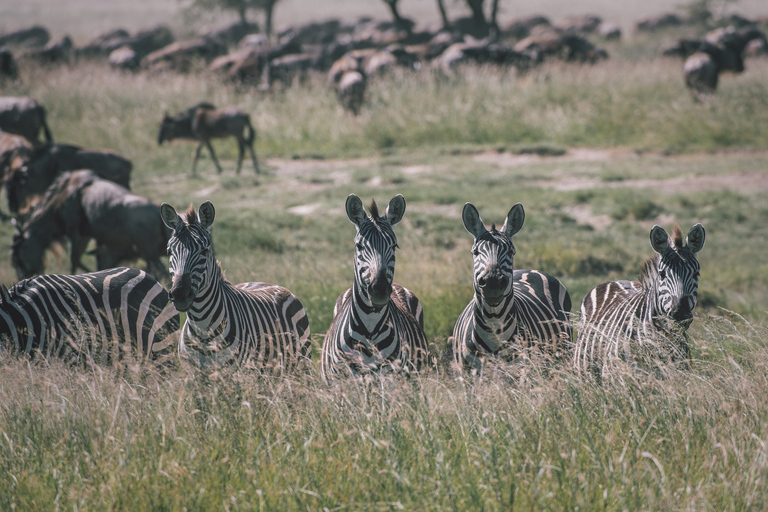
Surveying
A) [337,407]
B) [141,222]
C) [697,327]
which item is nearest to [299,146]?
[141,222]

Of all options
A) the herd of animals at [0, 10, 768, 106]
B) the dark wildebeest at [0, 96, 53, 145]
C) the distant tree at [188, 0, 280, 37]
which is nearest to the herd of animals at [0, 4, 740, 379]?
the dark wildebeest at [0, 96, 53, 145]

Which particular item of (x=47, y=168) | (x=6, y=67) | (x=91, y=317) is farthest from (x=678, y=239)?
(x=6, y=67)

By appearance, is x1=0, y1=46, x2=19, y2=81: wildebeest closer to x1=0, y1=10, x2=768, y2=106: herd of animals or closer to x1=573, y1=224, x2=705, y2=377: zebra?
x1=0, y1=10, x2=768, y2=106: herd of animals

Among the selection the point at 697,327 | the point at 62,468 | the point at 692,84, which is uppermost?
the point at 692,84

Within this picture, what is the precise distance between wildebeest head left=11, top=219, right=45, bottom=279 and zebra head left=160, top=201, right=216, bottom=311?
461cm

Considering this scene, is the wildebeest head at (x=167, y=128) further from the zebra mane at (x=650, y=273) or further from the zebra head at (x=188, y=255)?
the zebra mane at (x=650, y=273)

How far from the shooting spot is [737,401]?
375 cm

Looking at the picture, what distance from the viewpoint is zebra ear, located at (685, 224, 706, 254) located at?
13.5 ft

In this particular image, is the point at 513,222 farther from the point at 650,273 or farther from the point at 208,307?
the point at 208,307

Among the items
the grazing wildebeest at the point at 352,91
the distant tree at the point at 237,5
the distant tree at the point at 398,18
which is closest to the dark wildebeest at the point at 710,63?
the grazing wildebeest at the point at 352,91

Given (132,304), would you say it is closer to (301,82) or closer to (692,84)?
(692,84)

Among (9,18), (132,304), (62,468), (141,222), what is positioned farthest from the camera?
(9,18)

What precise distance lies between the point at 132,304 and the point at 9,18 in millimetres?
79766

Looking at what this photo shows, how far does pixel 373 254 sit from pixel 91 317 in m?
2.29
